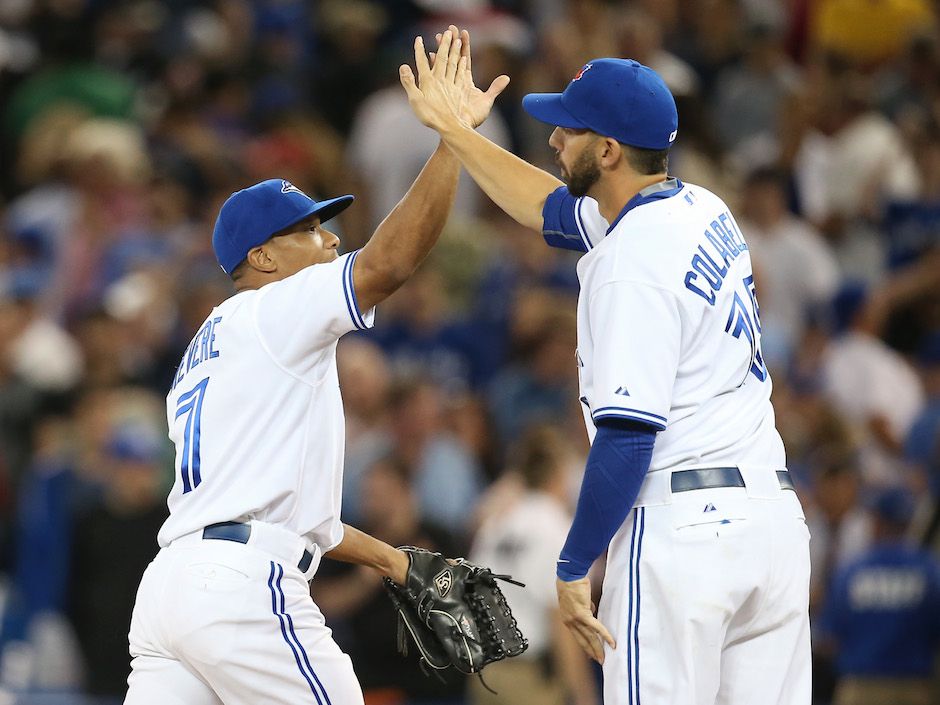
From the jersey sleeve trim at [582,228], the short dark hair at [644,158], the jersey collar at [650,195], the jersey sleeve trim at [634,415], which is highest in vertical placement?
the short dark hair at [644,158]

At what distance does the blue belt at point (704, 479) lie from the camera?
419 cm

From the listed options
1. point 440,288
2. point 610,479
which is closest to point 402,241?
point 610,479

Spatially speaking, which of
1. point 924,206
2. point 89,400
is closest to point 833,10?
point 924,206

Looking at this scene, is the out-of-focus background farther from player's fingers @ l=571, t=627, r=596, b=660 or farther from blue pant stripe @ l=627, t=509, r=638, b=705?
blue pant stripe @ l=627, t=509, r=638, b=705

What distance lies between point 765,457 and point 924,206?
669 centimetres

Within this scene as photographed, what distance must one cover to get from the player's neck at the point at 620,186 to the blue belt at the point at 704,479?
76 cm

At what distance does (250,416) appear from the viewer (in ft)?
14.6

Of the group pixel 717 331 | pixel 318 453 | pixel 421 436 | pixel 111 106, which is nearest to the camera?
pixel 717 331

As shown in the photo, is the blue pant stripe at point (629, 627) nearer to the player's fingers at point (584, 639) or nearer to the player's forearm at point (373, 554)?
the player's fingers at point (584, 639)

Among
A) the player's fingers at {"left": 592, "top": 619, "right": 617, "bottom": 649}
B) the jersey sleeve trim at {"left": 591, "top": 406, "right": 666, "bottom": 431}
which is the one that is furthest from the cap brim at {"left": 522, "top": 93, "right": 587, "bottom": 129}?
the player's fingers at {"left": 592, "top": 619, "right": 617, "bottom": 649}

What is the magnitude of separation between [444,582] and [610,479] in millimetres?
951

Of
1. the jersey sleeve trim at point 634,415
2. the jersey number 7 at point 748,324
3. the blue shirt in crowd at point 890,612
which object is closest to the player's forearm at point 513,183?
the jersey number 7 at point 748,324

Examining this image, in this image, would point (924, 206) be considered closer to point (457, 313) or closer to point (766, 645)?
point (457, 313)

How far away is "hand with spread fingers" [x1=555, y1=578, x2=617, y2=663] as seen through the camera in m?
4.16
